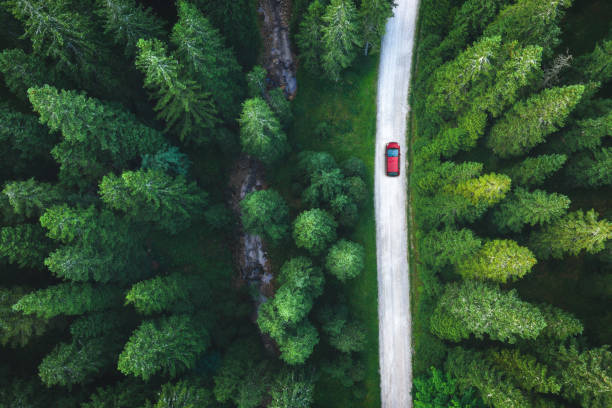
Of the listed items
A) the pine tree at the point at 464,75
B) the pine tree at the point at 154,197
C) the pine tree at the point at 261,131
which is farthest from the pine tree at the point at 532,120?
the pine tree at the point at 154,197

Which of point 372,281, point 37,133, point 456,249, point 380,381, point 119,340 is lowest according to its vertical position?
point 380,381

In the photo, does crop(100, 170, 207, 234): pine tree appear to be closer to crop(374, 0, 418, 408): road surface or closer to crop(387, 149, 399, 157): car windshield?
crop(374, 0, 418, 408): road surface

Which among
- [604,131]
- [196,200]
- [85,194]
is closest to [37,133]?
[85,194]

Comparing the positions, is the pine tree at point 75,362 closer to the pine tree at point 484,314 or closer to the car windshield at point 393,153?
the pine tree at point 484,314

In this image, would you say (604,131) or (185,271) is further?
(185,271)

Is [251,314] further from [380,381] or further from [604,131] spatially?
[604,131]

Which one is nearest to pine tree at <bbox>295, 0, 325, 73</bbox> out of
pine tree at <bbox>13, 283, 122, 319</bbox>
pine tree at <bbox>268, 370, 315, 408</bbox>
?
pine tree at <bbox>13, 283, 122, 319</bbox>
